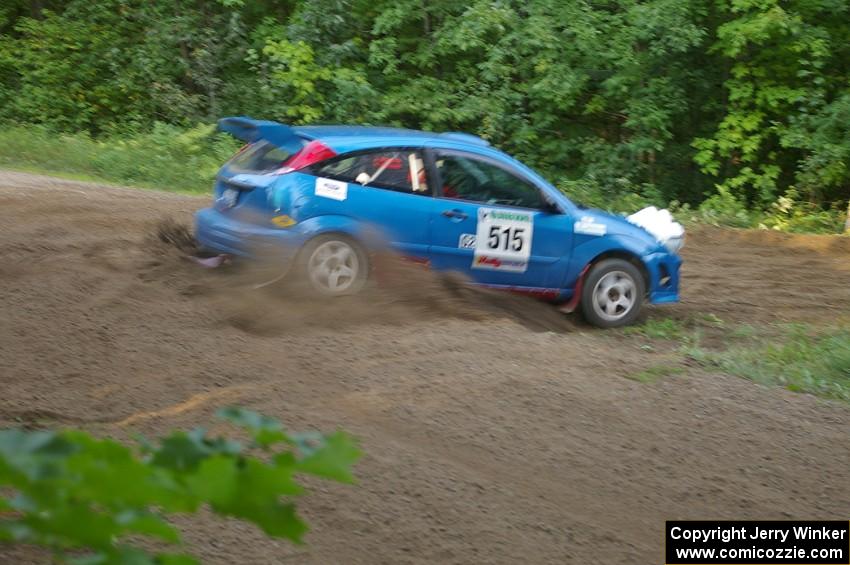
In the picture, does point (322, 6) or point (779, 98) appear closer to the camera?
point (779, 98)

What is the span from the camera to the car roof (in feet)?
31.7

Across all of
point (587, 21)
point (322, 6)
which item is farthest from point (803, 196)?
point (322, 6)

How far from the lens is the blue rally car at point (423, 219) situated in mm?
9383

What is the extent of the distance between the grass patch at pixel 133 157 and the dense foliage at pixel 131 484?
52.7 ft

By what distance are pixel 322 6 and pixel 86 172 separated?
7354 millimetres

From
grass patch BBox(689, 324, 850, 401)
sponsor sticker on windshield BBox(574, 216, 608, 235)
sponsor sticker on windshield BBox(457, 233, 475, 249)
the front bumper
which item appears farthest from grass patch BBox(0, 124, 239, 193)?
grass patch BBox(689, 324, 850, 401)

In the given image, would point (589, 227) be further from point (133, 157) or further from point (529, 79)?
point (529, 79)

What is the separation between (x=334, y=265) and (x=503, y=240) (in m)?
1.72

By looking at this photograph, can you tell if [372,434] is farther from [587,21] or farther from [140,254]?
[587,21]

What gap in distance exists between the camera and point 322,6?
75.9 feet

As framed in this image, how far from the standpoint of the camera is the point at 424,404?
6.81 meters

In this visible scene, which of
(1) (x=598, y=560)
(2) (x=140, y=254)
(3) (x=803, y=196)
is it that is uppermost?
(3) (x=803, y=196)

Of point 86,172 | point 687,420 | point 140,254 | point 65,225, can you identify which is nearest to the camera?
point 687,420

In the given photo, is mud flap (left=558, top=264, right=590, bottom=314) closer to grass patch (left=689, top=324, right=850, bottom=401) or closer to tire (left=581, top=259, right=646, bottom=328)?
tire (left=581, top=259, right=646, bottom=328)
